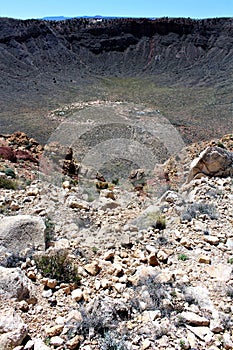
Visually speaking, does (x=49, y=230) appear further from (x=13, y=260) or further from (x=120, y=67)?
(x=120, y=67)

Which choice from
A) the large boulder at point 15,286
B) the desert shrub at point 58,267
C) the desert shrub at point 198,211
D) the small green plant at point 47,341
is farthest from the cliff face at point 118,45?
the small green plant at point 47,341

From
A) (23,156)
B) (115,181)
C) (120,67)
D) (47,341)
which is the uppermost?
(120,67)

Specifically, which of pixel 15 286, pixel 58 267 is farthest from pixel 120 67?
pixel 15 286

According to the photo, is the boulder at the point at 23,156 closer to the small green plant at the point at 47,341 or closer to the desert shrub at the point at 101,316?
the desert shrub at the point at 101,316

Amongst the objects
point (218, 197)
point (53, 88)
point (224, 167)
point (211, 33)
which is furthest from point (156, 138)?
point (211, 33)

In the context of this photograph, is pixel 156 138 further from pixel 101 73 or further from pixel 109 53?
pixel 109 53

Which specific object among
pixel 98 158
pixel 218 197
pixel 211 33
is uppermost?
pixel 211 33
